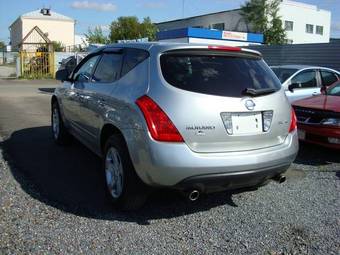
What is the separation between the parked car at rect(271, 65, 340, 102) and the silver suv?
5.78m

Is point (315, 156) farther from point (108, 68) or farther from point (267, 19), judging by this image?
point (267, 19)

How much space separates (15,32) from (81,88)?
93696 mm

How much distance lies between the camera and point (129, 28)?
6347 cm

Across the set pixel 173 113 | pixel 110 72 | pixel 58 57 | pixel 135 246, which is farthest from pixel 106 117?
pixel 58 57

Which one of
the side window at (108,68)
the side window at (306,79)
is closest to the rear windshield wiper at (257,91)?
the side window at (108,68)

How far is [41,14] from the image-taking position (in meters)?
84.1

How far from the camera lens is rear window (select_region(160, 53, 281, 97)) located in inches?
164

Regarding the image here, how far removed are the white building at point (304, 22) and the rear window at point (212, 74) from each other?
181ft

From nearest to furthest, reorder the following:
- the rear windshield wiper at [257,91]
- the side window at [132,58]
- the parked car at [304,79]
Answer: the rear windshield wiper at [257,91]
the side window at [132,58]
the parked car at [304,79]

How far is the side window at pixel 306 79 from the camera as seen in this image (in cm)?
1066

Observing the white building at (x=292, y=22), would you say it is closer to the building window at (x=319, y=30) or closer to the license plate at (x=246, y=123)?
the building window at (x=319, y=30)

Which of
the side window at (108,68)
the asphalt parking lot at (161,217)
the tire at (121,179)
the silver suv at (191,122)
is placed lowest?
the asphalt parking lot at (161,217)

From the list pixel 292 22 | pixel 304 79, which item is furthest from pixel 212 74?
pixel 292 22

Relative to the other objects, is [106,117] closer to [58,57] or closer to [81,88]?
[81,88]
